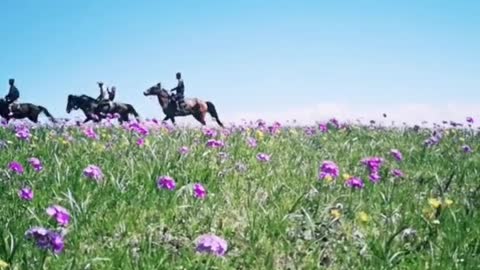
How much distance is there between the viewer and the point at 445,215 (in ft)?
16.4

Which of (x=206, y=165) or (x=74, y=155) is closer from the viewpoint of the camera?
(x=206, y=165)

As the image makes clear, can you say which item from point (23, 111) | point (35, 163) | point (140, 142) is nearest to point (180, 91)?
point (23, 111)

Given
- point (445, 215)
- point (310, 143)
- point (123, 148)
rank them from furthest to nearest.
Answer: point (310, 143) < point (123, 148) < point (445, 215)

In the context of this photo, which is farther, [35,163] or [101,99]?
[101,99]

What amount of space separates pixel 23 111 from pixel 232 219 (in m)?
26.9

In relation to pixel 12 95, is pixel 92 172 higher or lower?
lower

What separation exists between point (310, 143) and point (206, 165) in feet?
15.8

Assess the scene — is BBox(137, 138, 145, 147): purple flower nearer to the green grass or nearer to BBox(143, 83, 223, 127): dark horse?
the green grass

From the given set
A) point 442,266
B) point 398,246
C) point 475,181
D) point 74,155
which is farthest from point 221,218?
point 475,181

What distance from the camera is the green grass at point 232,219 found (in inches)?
157

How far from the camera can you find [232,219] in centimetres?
513

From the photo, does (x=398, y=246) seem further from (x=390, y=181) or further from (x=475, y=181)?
(x=475, y=181)

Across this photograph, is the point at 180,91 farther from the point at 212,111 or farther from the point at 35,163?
the point at 35,163

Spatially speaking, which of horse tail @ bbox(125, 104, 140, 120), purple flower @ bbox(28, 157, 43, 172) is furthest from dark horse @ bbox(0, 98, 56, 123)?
purple flower @ bbox(28, 157, 43, 172)
